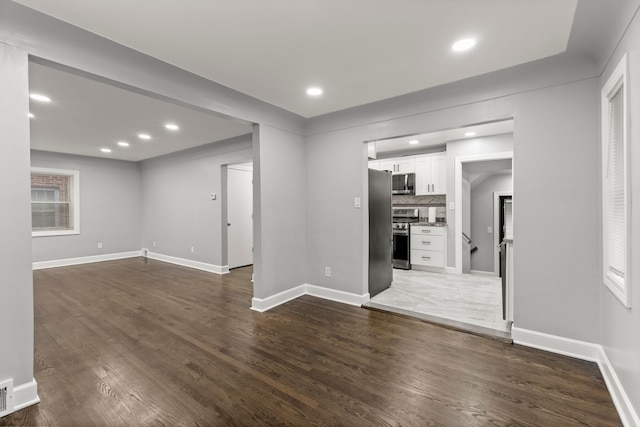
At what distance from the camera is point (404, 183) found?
20.7 feet

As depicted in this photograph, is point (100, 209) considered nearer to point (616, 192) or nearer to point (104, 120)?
point (104, 120)

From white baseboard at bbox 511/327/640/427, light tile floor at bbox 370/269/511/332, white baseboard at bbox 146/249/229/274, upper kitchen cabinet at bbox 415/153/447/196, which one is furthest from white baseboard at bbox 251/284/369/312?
upper kitchen cabinet at bbox 415/153/447/196

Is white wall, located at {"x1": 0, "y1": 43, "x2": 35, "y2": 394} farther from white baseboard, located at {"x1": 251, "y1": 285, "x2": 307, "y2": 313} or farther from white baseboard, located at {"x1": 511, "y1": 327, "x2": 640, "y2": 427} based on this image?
white baseboard, located at {"x1": 511, "y1": 327, "x2": 640, "y2": 427}

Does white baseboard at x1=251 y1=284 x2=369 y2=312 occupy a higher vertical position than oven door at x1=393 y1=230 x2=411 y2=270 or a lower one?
lower

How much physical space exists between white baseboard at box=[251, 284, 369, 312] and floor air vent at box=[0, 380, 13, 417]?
2.13 meters

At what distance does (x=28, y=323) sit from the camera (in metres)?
1.87

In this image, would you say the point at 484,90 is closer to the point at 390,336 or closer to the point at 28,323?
the point at 390,336

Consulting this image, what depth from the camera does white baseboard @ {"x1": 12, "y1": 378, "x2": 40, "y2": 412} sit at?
5.97 ft

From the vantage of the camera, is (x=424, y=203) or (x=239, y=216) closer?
(x=239, y=216)

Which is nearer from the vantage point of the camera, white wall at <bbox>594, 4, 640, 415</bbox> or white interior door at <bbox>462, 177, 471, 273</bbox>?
white wall at <bbox>594, 4, 640, 415</bbox>

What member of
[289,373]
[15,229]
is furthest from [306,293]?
[15,229]

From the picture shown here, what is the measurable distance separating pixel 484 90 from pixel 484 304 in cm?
258

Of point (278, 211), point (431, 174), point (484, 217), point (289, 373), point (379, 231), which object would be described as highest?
point (431, 174)

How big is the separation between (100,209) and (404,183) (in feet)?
23.6
